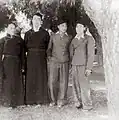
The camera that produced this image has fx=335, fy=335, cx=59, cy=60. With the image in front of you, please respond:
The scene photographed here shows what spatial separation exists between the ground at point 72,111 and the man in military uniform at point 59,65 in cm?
7

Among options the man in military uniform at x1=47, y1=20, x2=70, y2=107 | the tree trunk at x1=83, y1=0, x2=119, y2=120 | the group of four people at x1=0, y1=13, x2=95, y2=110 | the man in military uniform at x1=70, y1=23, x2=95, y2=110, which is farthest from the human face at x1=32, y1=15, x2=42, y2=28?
the tree trunk at x1=83, y1=0, x2=119, y2=120

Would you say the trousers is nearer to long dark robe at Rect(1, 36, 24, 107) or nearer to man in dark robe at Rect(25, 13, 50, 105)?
man in dark robe at Rect(25, 13, 50, 105)

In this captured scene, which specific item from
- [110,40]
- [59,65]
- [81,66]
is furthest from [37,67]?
[110,40]

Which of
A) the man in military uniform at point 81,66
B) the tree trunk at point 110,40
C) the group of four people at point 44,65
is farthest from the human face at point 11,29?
the tree trunk at point 110,40

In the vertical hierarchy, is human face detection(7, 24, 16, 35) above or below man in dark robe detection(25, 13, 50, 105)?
above

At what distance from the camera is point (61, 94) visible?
1.90 meters

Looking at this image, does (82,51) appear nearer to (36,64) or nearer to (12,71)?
(36,64)

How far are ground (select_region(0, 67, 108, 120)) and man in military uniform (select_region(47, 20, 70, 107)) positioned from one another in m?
0.07

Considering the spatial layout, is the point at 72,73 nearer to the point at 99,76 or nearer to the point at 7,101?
the point at 99,76

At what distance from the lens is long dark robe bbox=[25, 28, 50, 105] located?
1905 mm

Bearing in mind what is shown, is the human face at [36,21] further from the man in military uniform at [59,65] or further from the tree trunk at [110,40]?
the tree trunk at [110,40]

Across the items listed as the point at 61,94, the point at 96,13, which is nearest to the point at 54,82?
the point at 61,94

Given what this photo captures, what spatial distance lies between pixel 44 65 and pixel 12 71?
0.61 ft

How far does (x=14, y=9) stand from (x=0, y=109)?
0.56 m
